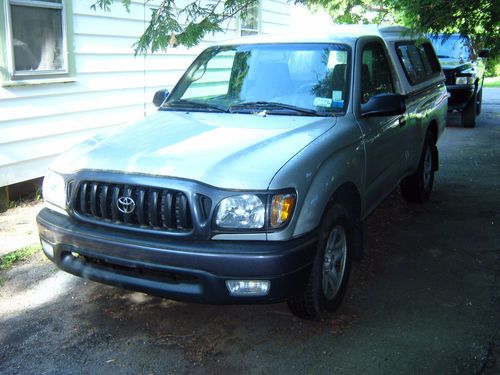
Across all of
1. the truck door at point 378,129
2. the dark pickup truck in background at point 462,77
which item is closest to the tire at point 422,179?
the truck door at point 378,129

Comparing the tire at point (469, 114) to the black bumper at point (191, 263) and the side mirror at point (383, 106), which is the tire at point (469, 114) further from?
the black bumper at point (191, 263)

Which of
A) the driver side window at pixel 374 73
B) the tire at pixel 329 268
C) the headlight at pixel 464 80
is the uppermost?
the driver side window at pixel 374 73

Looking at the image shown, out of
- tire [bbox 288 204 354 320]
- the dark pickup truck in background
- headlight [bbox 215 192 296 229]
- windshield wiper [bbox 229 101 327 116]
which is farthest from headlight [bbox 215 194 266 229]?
the dark pickup truck in background

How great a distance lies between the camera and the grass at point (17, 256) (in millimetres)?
4688

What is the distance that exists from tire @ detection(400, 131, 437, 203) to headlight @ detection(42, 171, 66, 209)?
12.7 ft

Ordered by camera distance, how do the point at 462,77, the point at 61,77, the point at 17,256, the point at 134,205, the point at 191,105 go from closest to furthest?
the point at 134,205
the point at 191,105
the point at 17,256
the point at 61,77
the point at 462,77

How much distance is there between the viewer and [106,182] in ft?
10.6

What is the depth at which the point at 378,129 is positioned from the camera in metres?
4.37

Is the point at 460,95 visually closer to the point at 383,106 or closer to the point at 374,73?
the point at 374,73

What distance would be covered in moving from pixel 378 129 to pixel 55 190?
2436 millimetres

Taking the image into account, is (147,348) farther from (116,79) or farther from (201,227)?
(116,79)

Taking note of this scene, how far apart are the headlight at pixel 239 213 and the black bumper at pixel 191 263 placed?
10 cm

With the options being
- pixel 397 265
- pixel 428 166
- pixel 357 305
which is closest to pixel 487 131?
pixel 428 166

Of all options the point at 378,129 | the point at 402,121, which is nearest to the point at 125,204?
the point at 378,129
